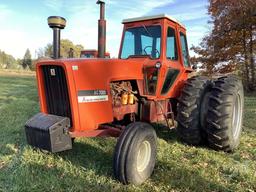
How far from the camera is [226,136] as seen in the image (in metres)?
5.37

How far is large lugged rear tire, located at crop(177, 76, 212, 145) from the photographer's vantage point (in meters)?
5.51

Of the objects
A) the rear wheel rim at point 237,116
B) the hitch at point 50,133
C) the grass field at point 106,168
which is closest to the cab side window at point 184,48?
the rear wheel rim at point 237,116

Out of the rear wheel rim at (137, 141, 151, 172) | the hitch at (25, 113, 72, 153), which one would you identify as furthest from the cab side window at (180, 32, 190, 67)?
the hitch at (25, 113, 72, 153)

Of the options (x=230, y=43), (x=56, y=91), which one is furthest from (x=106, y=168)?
(x=230, y=43)

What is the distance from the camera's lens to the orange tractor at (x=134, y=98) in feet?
14.0

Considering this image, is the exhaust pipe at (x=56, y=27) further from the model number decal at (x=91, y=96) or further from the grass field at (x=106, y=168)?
the grass field at (x=106, y=168)

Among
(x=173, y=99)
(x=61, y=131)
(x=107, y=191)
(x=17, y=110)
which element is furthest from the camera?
(x=17, y=110)

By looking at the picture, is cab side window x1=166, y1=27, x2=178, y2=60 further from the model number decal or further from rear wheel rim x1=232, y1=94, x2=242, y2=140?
the model number decal

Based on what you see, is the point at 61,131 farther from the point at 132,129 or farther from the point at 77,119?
the point at 132,129

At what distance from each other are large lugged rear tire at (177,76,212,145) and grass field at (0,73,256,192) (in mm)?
300

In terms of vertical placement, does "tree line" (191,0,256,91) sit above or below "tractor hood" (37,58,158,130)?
above

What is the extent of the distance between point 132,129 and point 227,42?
1619 centimetres

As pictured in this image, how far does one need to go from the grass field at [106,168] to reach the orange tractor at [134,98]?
0.26m

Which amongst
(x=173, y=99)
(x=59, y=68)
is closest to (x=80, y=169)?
(x=59, y=68)
